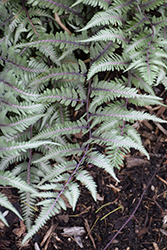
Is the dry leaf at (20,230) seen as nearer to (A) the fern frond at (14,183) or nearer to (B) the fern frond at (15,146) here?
(A) the fern frond at (14,183)

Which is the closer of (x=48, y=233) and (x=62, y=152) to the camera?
(x=62, y=152)

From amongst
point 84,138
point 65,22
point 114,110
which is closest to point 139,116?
point 114,110

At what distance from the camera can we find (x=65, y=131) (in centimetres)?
164

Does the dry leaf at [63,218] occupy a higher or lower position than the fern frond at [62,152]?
lower

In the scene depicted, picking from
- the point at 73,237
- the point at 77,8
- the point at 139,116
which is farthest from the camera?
the point at 73,237

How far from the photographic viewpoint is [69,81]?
1819 mm

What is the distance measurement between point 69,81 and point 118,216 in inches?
50.4

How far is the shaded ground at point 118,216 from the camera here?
1924mm

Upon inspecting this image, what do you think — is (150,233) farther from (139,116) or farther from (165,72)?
(165,72)

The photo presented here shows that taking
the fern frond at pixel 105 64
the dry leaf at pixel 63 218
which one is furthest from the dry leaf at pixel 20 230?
the fern frond at pixel 105 64

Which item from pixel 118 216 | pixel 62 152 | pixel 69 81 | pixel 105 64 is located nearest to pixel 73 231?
pixel 118 216

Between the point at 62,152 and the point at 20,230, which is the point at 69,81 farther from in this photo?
the point at 20,230

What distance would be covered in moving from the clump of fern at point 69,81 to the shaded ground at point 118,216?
0.24 meters

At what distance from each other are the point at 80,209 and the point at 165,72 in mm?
1405
